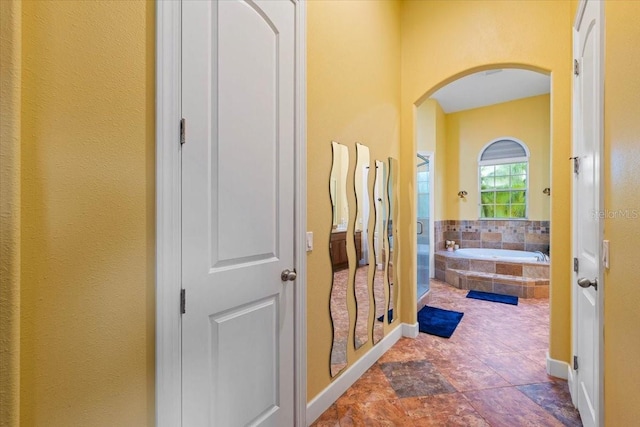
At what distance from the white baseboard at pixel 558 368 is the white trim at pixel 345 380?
4.00 feet

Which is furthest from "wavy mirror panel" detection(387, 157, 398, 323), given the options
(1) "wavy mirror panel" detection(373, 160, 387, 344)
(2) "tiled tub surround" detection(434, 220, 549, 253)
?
(2) "tiled tub surround" detection(434, 220, 549, 253)

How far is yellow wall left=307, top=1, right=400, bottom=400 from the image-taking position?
178 centimetres

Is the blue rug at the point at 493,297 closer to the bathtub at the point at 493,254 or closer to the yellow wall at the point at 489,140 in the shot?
the bathtub at the point at 493,254

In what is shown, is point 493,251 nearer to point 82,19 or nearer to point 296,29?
point 296,29

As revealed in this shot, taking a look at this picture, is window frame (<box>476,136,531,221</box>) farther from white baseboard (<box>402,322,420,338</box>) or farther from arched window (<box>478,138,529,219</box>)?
white baseboard (<box>402,322,420,338</box>)

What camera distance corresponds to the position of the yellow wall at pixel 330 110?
70.1 inches

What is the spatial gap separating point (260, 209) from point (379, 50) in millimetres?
2014

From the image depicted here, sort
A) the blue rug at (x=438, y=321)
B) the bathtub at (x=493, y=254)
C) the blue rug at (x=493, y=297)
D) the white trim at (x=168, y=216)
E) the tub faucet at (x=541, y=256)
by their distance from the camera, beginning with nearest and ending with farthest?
the white trim at (x=168, y=216), the blue rug at (x=438, y=321), the blue rug at (x=493, y=297), the tub faucet at (x=541, y=256), the bathtub at (x=493, y=254)

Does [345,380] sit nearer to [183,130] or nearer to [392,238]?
[392,238]

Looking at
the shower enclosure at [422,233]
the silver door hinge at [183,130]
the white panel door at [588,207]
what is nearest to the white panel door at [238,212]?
the silver door hinge at [183,130]

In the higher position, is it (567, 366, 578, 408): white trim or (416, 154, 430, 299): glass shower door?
(416, 154, 430, 299): glass shower door

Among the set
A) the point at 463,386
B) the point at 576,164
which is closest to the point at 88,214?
the point at 463,386

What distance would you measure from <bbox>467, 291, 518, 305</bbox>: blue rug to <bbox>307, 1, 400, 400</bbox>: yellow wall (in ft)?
8.96

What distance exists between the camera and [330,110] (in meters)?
1.94
